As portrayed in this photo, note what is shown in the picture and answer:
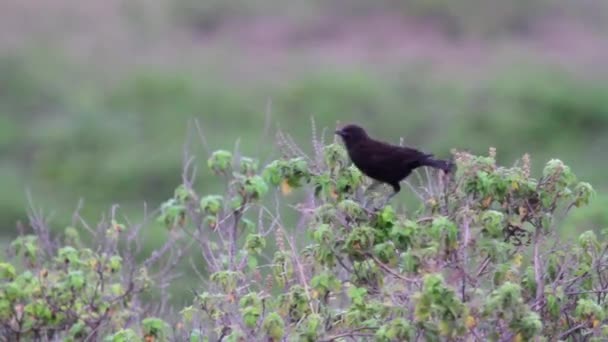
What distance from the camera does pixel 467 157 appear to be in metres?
5.48

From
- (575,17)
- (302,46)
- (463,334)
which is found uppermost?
(575,17)

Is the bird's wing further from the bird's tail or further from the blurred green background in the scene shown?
the blurred green background

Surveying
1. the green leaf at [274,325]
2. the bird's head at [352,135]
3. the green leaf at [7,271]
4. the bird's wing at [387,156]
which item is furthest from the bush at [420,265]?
the green leaf at [7,271]

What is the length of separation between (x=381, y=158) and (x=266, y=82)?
1340cm

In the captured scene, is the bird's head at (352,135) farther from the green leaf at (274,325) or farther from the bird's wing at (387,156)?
the green leaf at (274,325)

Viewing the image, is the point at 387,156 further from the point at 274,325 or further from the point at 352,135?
the point at 274,325

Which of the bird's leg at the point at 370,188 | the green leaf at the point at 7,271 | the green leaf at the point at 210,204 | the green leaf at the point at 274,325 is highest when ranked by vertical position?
the bird's leg at the point at 370,188

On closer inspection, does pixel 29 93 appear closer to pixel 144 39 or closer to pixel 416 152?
pixel 144 39

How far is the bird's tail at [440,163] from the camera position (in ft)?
19.1

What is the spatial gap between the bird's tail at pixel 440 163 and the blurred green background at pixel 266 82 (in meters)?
10.1

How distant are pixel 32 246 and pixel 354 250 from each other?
238 cm

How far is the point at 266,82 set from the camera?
19719 mm

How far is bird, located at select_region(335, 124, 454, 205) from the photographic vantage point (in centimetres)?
633

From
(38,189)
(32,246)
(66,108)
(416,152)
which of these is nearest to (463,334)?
(416,152)
